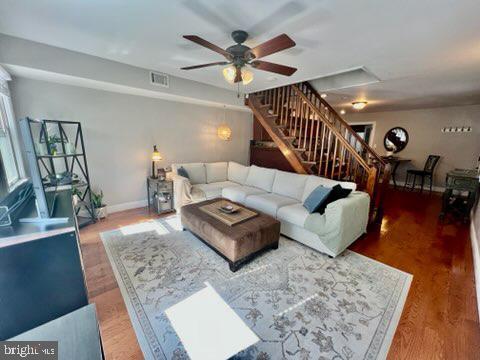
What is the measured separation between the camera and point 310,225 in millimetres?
2627

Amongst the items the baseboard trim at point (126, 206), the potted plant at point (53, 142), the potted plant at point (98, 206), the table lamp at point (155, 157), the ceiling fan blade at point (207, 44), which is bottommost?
the baseboard trim at point (126, 206)

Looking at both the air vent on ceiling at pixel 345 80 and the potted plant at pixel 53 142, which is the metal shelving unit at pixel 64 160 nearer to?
the potted plant at pixel 53 142

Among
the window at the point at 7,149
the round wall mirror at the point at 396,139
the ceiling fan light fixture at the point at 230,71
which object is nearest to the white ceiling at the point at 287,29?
the ceiling fan light fixture at the point at 230,71

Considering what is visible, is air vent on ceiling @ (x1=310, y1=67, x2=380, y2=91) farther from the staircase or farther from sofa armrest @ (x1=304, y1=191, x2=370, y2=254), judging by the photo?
sofa armrest @ (x1=304, y1=191, x2=370, y2=254)

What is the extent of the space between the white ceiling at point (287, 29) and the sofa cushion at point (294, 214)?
6.71ft

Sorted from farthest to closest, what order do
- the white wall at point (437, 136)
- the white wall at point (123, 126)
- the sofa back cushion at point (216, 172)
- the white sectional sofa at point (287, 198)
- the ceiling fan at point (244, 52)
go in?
the white wall at point (437, 136) → the sofa back cushion at point (216, 172) → the white wall at point (123, 126) → the white sectional sofa at point (287, 198) → the ceiling fan at point (244, 52)

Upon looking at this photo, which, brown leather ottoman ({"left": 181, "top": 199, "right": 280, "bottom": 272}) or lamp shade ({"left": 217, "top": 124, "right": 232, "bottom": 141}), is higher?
lamp shade ({"left": 217, "top": 124, "right": 232, "bottom": 141})

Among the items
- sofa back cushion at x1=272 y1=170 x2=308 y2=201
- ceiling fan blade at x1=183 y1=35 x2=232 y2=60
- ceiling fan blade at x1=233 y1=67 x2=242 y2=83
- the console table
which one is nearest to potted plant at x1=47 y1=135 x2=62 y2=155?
ceiling fan blade at x1=183 y1=35 x2=232 y2=60

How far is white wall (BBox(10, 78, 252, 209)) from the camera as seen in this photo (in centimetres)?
304

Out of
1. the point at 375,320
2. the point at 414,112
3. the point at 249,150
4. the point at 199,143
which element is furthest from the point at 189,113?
the point at 414,112

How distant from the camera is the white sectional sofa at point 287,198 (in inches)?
99.2

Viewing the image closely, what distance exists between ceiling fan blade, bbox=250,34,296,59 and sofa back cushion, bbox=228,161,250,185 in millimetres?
2696

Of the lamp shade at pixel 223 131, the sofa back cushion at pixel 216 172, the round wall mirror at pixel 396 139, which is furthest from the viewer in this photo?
the round wall mirror at pixel 396 139

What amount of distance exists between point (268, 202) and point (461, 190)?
11.9 ft
